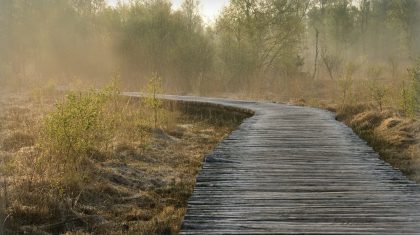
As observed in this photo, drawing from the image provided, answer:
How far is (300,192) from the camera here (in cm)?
564

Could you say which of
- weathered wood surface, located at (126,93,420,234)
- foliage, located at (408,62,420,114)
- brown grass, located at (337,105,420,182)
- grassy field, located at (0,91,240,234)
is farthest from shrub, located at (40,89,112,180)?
foliage, located at (408,62,420,114)

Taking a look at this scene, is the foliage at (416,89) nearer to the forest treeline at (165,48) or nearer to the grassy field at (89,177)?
the grassy field at (89,177)

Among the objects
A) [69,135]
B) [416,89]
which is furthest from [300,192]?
[416,89]

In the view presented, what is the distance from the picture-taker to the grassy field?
5867 mm

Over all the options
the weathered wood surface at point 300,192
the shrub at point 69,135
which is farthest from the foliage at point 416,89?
the shrub at point 69,135

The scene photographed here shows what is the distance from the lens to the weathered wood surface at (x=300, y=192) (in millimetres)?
4574

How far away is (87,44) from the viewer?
37.3 m

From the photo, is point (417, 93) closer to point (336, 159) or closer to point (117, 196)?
point (336, 159)

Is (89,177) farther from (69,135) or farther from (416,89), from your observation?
(416,89)

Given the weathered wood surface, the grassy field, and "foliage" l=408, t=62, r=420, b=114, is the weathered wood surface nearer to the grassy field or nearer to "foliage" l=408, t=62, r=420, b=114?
the grassy field

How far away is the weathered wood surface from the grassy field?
91cm

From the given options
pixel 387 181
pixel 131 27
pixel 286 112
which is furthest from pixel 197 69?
pixel 387 181

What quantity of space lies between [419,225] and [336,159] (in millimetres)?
2988

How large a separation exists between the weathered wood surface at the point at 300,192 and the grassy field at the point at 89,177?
91cm
